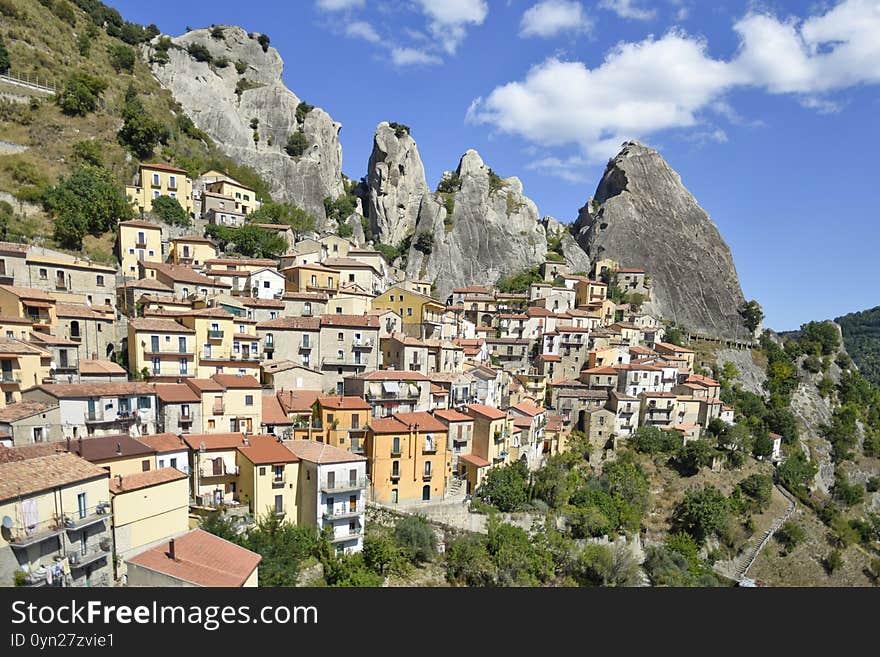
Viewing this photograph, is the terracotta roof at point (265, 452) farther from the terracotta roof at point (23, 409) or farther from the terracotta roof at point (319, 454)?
the terracotta roof at point (23, 409)

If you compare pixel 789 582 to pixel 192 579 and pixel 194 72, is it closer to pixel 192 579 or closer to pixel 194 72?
pixel 192 579

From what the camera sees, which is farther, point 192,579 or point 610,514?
point 610,514

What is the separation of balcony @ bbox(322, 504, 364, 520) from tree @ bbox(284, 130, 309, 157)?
230 feet

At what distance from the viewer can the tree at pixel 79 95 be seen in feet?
177

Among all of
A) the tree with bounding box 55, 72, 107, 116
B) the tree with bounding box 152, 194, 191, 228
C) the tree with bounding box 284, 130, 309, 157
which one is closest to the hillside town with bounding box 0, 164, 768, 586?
the tree with bounding box 152, 194, 191, 228

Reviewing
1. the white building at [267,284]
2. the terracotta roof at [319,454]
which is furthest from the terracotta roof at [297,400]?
the white building at [267,284]

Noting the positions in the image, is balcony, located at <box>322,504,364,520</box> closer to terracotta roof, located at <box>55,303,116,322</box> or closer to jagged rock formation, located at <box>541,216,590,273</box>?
terracotta roof, located at <box>55,303,116,322</box>

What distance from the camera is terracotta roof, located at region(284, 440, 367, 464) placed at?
24.3 metres

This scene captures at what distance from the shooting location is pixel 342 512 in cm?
2439

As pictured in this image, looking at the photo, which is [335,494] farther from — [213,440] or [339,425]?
[213,440]

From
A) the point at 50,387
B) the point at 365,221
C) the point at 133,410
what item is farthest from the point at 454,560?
the point at 365,221

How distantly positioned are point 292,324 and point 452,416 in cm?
1384

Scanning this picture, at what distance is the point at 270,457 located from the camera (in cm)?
2391
